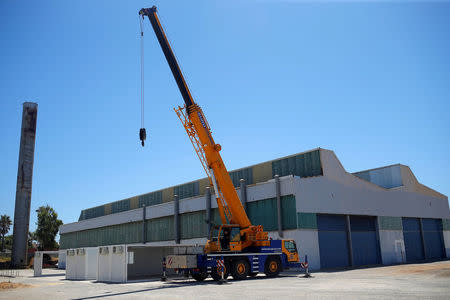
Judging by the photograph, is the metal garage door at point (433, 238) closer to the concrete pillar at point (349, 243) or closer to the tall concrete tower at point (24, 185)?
the concrete pillar at point (349, 243)

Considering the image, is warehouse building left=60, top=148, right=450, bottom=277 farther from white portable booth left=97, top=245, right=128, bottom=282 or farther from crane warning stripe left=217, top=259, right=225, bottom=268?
crane warning stripe left=217, top=259, right=225, bottom=268

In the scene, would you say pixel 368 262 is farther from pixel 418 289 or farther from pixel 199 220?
pixel 418 289

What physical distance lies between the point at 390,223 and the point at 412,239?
5531mm

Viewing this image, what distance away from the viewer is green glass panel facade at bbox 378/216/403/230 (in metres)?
42.8

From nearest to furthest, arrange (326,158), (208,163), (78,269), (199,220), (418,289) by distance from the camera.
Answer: (418,289) → (208,163) → (78,269) → (326,158) → (199,220)

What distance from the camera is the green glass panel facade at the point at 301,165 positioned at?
126 feet

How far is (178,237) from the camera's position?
46.6 meters

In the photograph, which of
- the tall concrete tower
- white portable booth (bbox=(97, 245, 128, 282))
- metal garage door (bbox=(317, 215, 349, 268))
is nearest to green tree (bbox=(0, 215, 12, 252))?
the tall concrete tower

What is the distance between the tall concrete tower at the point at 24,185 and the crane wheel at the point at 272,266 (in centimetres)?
4803

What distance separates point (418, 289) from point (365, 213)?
24596mm

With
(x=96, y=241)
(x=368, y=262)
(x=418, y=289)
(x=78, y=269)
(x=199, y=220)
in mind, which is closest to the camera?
(x=418, y=289)

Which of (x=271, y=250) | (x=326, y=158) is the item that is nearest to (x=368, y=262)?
(x=326, y=158)

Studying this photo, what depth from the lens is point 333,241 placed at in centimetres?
3800

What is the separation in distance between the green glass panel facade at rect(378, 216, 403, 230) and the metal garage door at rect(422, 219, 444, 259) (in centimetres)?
633
